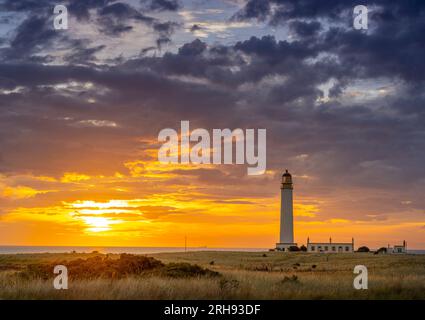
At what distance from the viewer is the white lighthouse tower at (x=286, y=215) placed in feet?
303

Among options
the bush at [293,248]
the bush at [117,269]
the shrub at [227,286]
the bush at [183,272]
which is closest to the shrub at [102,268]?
the bush at [117,269]

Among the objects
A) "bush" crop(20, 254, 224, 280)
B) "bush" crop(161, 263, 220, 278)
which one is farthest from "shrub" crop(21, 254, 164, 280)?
"bush" crop(161, 263, 220, 278)

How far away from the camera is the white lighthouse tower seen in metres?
92.5

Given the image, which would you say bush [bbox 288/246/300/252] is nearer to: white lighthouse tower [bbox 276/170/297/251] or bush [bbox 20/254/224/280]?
white lighthouse tower [bbox 276/170/297/251]

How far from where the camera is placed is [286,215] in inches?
3637

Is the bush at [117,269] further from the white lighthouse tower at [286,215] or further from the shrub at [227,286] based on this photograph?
the white lighthouse tower at [286,215]

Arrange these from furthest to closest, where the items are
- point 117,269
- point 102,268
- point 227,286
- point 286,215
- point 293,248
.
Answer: point 286,215 → point 293,248 → point 102,268 → point 117,269 → point 227,286

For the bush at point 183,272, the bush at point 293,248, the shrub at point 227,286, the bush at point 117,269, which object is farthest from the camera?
the bush at point 293,248

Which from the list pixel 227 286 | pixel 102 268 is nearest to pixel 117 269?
pixel 102 268

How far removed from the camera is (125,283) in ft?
72.7

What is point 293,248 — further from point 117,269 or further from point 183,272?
point 183,272
